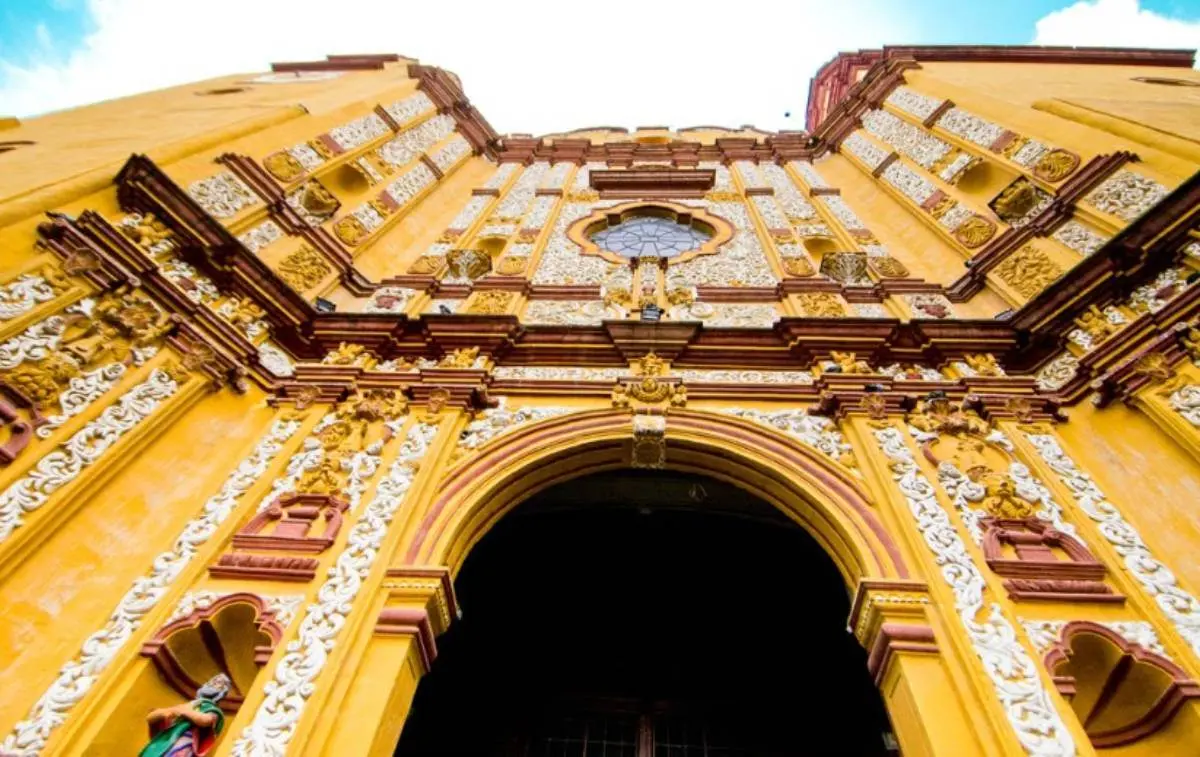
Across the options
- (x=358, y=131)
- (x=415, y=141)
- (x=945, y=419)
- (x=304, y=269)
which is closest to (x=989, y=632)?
(x=945, y=419)

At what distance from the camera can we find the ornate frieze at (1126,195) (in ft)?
22.3

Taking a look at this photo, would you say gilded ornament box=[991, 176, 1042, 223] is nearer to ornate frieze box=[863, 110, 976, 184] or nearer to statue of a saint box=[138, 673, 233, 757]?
ornate frieze box=[863, 110, 976, 184]

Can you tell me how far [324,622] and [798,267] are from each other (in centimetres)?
741

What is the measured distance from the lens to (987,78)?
12539mm

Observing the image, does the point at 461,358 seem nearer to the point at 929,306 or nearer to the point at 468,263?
the point at 468,263

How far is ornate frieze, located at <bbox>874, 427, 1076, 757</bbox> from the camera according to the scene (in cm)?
361

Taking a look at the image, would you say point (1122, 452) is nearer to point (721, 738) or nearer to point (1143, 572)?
point (1143, 572)

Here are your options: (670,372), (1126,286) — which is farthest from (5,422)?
(1126,286)

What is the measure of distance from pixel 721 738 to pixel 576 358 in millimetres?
4153

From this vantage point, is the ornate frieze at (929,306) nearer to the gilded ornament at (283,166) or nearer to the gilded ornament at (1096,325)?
the gilded ornament at (1096,325)

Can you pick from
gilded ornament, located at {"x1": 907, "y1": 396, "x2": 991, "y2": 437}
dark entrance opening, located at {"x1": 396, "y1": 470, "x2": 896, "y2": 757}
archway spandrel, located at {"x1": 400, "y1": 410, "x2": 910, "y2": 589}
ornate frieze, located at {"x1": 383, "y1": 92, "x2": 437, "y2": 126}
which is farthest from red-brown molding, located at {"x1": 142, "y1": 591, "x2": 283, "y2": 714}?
ornate frieze, located at {"x1": 383, "y1": 92, "x2": 437, "y2": 126}

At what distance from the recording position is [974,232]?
359 inches

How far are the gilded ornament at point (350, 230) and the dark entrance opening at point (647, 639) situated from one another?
462cm

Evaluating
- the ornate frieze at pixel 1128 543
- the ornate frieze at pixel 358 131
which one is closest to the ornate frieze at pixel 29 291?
the ornate frieze at pixel 358 131
